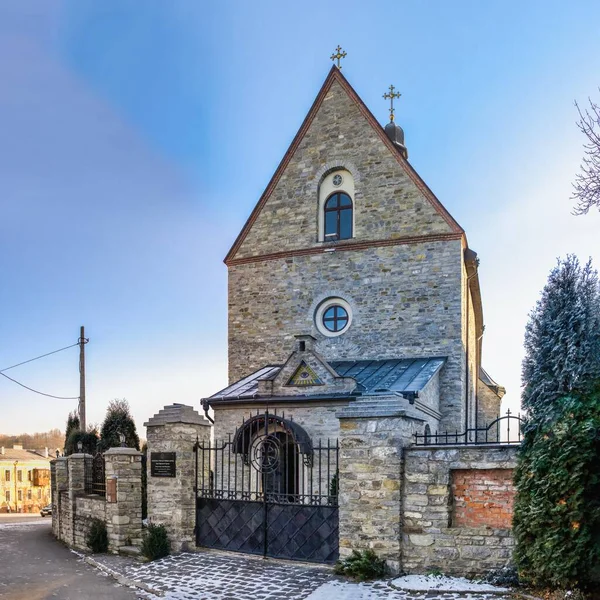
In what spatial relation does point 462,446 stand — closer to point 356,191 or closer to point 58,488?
point 356,191

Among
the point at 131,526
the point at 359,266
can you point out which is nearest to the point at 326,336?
the point at 359,266

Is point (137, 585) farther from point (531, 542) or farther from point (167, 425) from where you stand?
point (531, 542)

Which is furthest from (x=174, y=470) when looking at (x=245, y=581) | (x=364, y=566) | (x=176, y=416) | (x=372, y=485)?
(x=364, y=566)

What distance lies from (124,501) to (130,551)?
39.5 inches

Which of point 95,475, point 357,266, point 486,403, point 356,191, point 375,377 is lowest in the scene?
point 95,475

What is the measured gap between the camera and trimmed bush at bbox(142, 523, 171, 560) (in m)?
11.1

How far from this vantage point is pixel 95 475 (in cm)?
1459

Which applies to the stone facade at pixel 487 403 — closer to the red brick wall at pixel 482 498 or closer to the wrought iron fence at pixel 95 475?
the wrought iron fence at pixel 95 475

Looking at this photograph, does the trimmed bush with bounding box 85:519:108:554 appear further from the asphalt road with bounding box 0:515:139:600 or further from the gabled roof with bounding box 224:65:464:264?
the gabled roof with bounding box 224:65:464:264

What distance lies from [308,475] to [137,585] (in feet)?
18.1

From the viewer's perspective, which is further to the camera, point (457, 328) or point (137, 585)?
point (457, 328)

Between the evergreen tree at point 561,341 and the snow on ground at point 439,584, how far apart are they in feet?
7.22

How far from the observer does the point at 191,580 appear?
31.2 ft

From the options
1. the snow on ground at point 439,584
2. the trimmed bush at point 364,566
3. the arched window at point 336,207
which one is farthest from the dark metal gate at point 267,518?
the arched window at point 336,207
